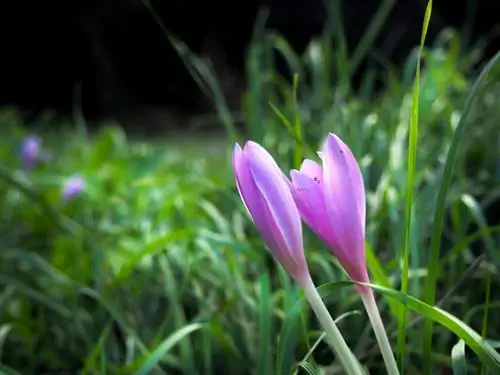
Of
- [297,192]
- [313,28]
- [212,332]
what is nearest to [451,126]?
[212,332]

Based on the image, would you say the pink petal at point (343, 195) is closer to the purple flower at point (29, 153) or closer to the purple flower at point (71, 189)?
the purple flower at point (71, 189)

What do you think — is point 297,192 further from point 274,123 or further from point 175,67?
point 175,67

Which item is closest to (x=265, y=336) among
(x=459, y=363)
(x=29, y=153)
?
(x=459, y=363)

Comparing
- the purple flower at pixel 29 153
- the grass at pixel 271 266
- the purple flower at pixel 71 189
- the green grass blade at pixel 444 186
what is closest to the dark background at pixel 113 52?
the purple flower at pixel 29 153

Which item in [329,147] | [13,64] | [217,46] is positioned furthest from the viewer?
[13,64]

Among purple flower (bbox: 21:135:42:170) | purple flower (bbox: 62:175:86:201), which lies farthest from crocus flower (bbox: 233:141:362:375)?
purple flower (bbox: 21:135:42:170)

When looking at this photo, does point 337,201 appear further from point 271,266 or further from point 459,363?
point 271,266
